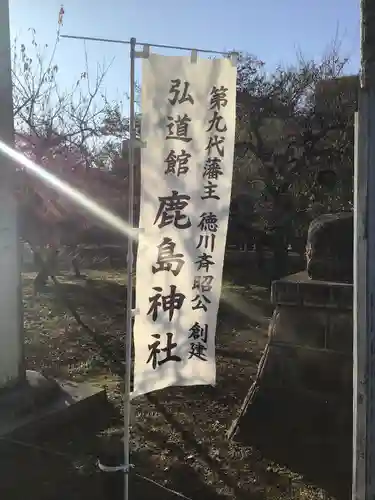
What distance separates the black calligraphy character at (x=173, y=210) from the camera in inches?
132

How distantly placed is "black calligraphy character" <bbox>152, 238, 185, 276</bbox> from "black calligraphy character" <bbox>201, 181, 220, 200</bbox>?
38cm

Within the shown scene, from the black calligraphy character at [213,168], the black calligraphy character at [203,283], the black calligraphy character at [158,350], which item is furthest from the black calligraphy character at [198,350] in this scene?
the black calligraphy character at [213,168]

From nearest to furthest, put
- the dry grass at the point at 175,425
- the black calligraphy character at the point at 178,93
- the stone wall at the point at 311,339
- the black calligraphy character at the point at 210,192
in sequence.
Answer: the black calligraphy character at the point at 178,93 < the black calligraphy character at the point at 210,192 < the dry grass at the point at 175,425 < the stone wall at the point at 311,339

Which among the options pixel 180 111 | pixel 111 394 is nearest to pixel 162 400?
pixel 111 394

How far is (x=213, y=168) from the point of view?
345 centimetres

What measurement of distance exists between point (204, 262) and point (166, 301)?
36cm

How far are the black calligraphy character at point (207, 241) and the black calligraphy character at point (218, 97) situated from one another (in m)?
0.86

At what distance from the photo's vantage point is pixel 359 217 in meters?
2.58

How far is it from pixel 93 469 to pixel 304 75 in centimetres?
1347

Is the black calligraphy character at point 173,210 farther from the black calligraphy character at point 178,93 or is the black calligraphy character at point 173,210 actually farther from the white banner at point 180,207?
the black calligraphy character at point 178,93

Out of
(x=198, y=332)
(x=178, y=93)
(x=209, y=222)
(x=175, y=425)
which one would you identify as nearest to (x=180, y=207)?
(x=209, y=222)

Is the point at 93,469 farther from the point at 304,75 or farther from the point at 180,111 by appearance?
the point at 304,75

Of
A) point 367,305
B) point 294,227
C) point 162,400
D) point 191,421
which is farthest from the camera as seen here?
point 294,227

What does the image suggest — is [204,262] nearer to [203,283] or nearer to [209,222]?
[203,283]
